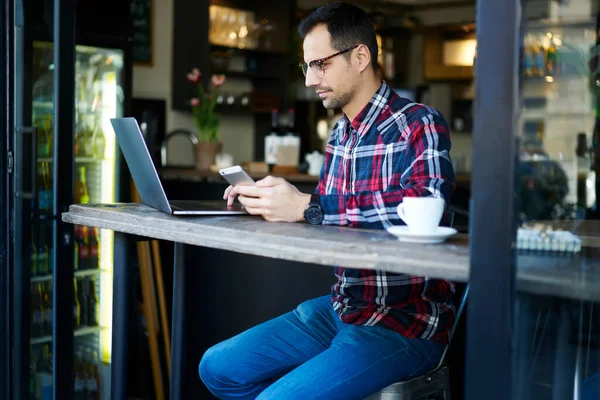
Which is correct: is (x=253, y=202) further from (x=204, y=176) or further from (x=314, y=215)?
(x=204, y=176)

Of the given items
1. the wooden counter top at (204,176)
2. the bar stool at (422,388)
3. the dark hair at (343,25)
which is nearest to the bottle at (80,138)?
the wooden counter top at (204,176)

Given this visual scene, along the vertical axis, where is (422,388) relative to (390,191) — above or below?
below

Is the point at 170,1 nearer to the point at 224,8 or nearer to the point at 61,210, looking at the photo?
the point at 224,8

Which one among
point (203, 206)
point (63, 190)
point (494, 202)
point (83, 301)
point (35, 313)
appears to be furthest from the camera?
point (83, 301)

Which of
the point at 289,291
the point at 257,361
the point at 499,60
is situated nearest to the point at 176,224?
the point at 257,361

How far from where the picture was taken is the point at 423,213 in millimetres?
1467

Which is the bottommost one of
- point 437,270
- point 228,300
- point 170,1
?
point 228,300

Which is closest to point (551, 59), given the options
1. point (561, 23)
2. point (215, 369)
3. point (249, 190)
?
point (561, 23)

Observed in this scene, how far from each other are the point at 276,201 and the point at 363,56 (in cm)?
57

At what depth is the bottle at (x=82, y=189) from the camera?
3.76 meters

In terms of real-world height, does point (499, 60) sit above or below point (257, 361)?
above

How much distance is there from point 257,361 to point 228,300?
1566 millimetres

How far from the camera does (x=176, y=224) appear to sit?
1742 millimetres

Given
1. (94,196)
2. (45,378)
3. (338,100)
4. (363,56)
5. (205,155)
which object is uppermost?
(363,56)
